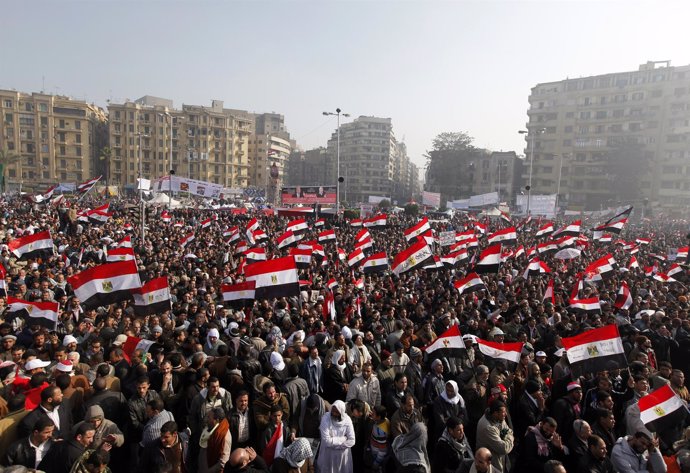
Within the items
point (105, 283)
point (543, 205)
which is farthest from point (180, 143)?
point (105, 283)

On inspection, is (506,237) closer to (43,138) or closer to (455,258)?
(455,258)

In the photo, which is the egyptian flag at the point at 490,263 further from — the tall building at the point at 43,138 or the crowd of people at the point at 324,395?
the tall building at the point at 43,138

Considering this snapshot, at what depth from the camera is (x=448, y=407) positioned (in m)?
5.70

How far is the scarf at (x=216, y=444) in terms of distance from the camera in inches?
185

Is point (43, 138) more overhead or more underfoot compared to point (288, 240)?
more overhead

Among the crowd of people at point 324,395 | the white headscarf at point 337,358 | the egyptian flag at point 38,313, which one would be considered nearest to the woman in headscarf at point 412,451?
the crowd of people at point 324,395

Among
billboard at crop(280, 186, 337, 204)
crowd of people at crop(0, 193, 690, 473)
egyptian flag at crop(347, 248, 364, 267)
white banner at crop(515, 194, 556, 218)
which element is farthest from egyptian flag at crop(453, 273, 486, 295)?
white banner at crop(515, 194, 556, 218)

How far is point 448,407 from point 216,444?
2.74 metres

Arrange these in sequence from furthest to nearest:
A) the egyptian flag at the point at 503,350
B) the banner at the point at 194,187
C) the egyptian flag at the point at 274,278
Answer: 1. the banner at the point at 194,187
2. the egyptian flag at the point at 274,278
3. the egyptian flag at the point at 503,350

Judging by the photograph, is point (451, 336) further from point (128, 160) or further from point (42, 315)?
point (128, 160)

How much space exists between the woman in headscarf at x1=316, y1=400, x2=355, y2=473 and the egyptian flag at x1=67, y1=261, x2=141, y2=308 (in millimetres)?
5776

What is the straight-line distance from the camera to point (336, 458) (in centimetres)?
504

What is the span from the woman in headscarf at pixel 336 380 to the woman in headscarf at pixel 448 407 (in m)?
1.44

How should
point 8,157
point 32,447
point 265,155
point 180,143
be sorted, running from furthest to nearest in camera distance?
point 265,155 < point 180,143 < point 8,157 < point 32,447
